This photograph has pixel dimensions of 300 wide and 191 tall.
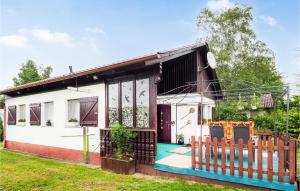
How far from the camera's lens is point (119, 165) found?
22.1 feet

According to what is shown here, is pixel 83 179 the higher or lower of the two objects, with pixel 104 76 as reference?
lower

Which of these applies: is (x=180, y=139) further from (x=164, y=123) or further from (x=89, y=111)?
(x=89, y=111)

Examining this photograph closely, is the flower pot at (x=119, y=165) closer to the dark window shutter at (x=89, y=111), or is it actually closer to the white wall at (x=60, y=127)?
the white wall at (x=60, y=127)

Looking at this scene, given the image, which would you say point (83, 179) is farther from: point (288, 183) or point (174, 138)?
point (174, 138)

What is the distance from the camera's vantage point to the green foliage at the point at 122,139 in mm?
6711

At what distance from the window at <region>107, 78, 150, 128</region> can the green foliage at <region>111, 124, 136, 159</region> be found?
0.42 m

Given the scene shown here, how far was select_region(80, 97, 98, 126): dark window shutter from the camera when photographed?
8.25 metres

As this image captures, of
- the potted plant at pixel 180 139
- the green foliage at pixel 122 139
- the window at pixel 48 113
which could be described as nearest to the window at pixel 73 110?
the window at pixel 48 113

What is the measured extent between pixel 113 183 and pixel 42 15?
1380cm

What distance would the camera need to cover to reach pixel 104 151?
7.65 m

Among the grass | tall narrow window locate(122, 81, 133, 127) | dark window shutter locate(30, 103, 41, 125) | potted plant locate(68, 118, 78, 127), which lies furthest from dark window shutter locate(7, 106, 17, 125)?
tall narrow window locate(122, 81, 133, 127)

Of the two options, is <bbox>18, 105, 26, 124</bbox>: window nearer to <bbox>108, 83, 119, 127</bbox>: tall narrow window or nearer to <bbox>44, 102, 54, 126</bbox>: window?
<bbox>44, 102, 54, 126</bbox>: window

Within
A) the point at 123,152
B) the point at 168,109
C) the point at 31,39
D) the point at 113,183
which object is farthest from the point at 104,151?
the point at 31,39

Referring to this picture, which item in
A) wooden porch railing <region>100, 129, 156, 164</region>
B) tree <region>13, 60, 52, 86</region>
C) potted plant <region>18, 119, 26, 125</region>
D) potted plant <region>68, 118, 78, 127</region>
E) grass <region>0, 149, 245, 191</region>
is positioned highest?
tree <region>13, 60, 52, 86</region>
